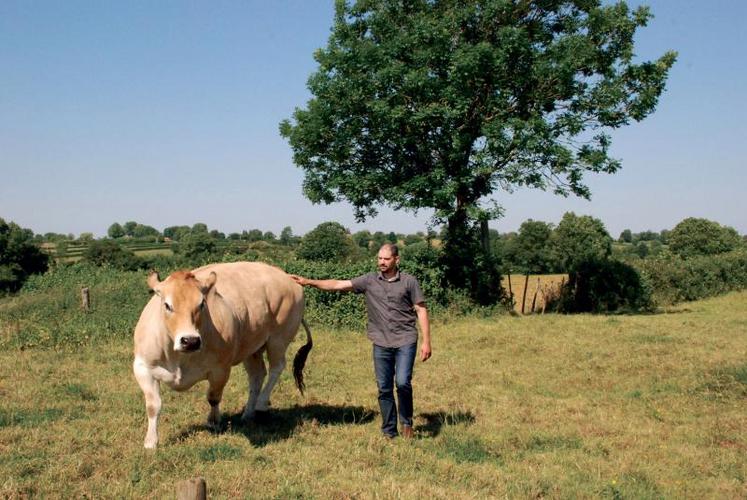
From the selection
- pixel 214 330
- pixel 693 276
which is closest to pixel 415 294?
pixel 214 330

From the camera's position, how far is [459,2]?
22.0 meters

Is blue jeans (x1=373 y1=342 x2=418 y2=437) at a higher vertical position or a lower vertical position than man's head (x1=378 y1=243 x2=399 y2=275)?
lower

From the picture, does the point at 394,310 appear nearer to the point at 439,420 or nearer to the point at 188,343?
the point at 439,420

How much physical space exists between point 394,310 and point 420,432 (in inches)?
67.5

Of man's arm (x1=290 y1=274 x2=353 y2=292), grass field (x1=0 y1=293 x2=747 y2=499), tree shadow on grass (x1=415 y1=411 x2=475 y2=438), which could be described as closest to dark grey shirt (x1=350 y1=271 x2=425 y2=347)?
man's arm (x1=290 y1=274 x2=353 y2=292)

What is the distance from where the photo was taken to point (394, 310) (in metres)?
7.48

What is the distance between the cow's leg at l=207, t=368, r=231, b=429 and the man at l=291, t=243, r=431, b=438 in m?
1.85

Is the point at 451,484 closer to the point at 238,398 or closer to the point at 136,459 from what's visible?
the point at 136,459

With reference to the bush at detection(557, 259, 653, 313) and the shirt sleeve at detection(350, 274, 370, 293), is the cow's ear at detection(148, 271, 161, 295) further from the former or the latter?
the bush at detection(557, 259, 653, 313)

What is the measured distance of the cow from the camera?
21.0 feet

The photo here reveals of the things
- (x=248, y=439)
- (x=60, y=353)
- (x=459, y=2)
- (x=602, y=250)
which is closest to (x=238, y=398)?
(x=248, y=439)

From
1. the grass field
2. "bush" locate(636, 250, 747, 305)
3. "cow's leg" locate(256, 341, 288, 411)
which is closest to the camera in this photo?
the grass field

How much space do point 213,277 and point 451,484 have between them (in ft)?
11.0

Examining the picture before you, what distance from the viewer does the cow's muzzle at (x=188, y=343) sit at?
5938 millimetres
